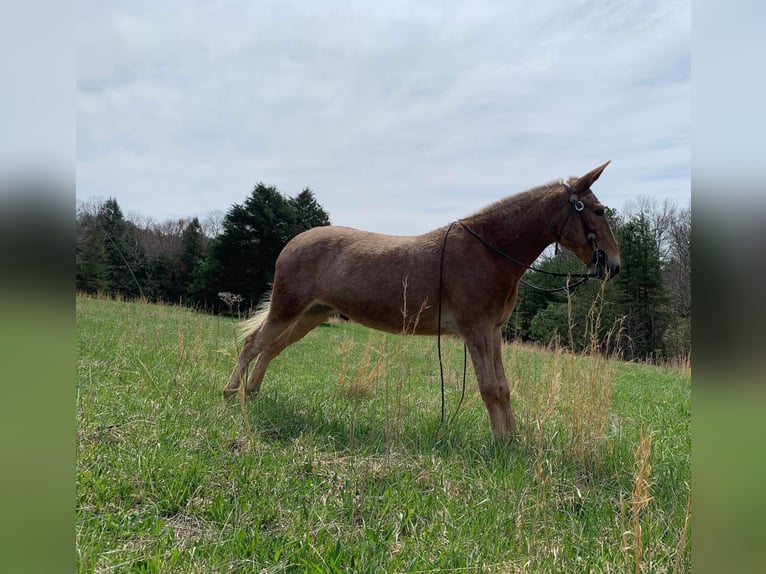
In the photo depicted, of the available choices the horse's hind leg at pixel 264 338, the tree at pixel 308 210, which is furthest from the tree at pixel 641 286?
the horse's hind leg at pixel 264 338

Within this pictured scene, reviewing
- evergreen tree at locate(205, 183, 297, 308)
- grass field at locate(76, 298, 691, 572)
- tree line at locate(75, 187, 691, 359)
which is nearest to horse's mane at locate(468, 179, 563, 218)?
grass field at locate(76, 298, 691, 572)

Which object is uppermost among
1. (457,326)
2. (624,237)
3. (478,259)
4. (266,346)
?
(624,237)

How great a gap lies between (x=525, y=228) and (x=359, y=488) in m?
2.73

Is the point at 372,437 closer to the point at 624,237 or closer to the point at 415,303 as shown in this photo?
the point at 415,303

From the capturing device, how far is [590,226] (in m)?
3.66

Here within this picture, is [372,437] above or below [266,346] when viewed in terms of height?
below

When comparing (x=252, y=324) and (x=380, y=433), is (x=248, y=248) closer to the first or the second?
(x=252, y=324)

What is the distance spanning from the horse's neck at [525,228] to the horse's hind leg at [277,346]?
6.98ft

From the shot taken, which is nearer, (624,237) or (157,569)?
(157,569)

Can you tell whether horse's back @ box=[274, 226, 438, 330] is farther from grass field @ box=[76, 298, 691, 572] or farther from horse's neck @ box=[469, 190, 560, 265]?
grass field @ box=[76, 298, 691, 572]

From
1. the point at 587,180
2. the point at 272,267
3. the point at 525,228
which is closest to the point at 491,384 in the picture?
the point at 525,228

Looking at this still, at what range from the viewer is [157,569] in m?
1.64
